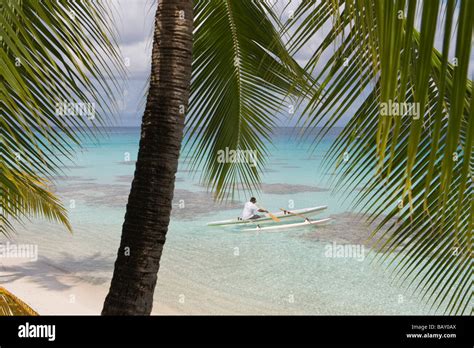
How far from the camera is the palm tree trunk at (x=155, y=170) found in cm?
200

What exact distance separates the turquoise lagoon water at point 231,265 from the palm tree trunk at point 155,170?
4530mm

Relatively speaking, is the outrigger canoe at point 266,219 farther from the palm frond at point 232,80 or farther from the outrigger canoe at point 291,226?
the palm frond at point 232,80

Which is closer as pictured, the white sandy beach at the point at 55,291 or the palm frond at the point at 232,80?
the palm frond at the point at 232,80

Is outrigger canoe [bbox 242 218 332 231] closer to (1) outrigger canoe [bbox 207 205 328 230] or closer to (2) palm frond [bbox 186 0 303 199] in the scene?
(1) outrigger canoe [bbox 207 205 328 230]

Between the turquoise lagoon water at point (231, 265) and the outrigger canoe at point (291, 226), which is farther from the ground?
the outrigger canoe at point (291, 226)

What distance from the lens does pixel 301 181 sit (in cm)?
3116

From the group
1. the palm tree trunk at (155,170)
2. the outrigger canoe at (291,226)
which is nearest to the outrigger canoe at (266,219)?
the outrigger canoe at (291,226)

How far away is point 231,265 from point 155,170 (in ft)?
40.7

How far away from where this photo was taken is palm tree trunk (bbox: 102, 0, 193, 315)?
6.57ft

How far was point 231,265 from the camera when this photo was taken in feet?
46.3

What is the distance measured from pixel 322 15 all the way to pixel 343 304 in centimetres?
1062

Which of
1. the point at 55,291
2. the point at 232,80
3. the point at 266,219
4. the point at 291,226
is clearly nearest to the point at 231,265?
the point at 266,219

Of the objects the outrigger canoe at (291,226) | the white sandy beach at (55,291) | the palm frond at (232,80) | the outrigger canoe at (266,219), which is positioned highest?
the palm frond at (232,80)
